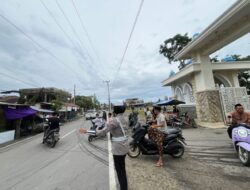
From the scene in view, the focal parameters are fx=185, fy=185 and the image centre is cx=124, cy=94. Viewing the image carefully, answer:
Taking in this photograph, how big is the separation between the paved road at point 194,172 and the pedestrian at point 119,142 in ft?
2.36

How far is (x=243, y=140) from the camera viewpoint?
17.1ft

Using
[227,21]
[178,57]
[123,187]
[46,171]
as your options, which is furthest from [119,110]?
[178,57]

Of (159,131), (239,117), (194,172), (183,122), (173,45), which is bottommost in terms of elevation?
(194,172)

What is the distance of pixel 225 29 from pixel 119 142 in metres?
11.7

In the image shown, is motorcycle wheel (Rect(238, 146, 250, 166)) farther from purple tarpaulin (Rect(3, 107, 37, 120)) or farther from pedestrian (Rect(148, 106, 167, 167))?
purple tarpaulin (Rect(3, 107, 37, 120))

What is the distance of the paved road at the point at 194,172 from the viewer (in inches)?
160

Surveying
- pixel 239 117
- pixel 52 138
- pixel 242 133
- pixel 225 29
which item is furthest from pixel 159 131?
pixel 225 29

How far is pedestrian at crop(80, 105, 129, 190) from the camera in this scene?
360 cm

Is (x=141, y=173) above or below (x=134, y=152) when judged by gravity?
below

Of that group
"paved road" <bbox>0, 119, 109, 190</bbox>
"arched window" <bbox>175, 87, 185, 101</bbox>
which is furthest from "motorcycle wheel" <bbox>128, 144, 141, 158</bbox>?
"arched window" <bbox>175, 87, 185, 101</bbox>

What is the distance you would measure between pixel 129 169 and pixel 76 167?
5.80ft

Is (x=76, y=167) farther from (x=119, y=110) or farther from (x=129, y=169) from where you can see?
(x=119, y=110)

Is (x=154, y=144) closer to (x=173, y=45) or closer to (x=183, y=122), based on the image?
(x=183, y=122)

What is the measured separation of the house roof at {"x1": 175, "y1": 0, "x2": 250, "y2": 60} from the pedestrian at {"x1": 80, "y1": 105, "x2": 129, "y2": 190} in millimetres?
9167
